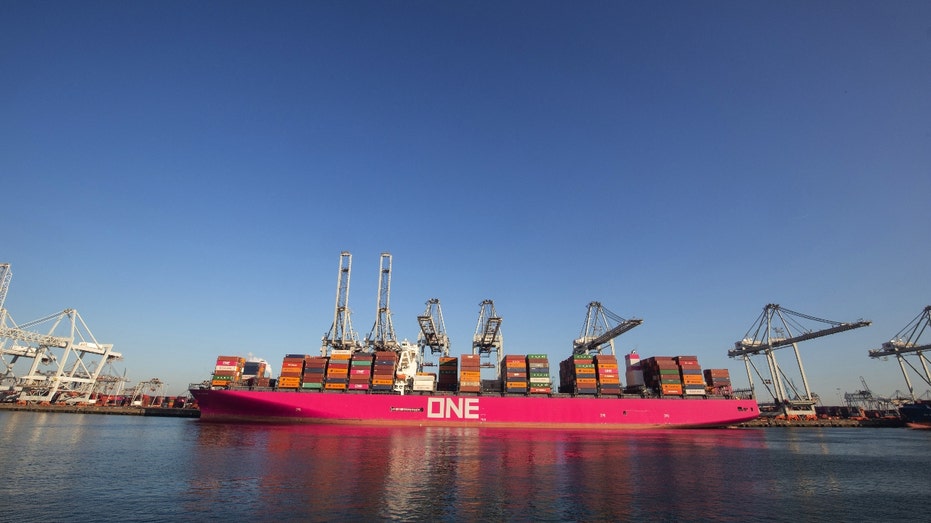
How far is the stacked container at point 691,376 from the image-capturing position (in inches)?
2309

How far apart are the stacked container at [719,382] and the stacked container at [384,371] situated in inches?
1861

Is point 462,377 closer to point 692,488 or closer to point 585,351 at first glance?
point 585,351

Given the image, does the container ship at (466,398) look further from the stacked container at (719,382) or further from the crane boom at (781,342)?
the crane boom at (781,342)

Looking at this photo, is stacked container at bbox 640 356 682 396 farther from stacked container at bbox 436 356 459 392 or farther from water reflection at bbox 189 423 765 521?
stacked container at bbox 436 356 459 392

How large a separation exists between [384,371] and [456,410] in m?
11.5

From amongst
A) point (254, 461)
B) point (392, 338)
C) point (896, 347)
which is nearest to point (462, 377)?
point (392, 338)

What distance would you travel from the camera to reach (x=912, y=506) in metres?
17.8

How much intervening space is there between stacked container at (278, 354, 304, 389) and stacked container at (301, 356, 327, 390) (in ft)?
2.35

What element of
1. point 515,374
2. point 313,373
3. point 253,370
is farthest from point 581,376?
point 253,370

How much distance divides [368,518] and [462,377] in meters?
45.1

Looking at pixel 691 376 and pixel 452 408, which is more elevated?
pixel 691 376

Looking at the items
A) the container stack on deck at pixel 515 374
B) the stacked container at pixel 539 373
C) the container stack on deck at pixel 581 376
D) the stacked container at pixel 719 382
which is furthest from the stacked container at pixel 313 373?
the stacked container at pixel 719 382

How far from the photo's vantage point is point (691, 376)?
59.6m

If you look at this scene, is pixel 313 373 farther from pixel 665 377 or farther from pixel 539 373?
pixel 665 377
